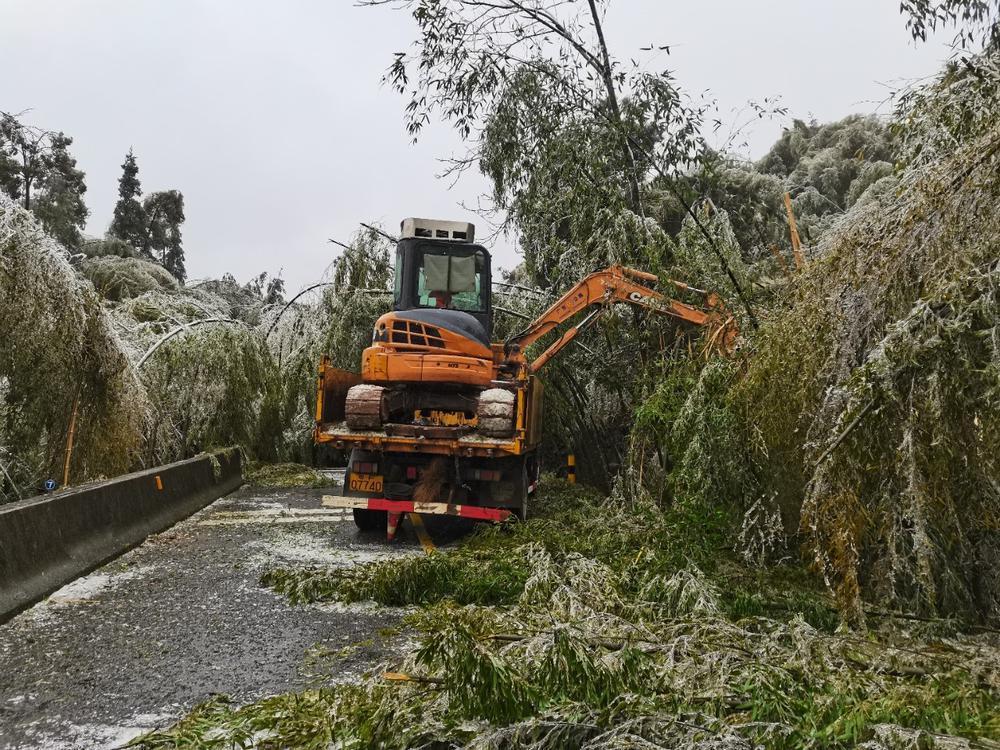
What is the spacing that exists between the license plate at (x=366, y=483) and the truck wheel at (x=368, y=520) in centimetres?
46

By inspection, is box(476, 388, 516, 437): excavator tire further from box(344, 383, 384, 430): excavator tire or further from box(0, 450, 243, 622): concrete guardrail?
box(0, 450, 243, 622): concrete guardrail

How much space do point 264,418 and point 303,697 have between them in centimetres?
1358

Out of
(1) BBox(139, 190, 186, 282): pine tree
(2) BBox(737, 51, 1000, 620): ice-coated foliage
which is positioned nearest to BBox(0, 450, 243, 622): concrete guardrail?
(2) BBox(737, 51, 1000, 620): ice-coated foliage

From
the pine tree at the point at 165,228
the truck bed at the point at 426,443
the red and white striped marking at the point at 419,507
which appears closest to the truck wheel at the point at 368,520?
the red and white striped marking at the point at 419,507

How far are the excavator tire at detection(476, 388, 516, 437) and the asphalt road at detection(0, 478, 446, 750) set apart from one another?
5.99 ft

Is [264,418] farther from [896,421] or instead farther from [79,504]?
[896,421]

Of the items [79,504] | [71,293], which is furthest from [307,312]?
[79,504]

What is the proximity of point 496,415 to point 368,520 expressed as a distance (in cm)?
212

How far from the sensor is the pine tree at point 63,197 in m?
30.9

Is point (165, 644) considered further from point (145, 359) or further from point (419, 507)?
point (145, 359)

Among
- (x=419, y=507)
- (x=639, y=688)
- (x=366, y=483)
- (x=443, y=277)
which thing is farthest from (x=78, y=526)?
(x=639, y=688)

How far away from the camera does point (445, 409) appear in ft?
34.2

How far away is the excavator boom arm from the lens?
9156 mm

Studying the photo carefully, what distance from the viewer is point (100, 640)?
17.7ft
